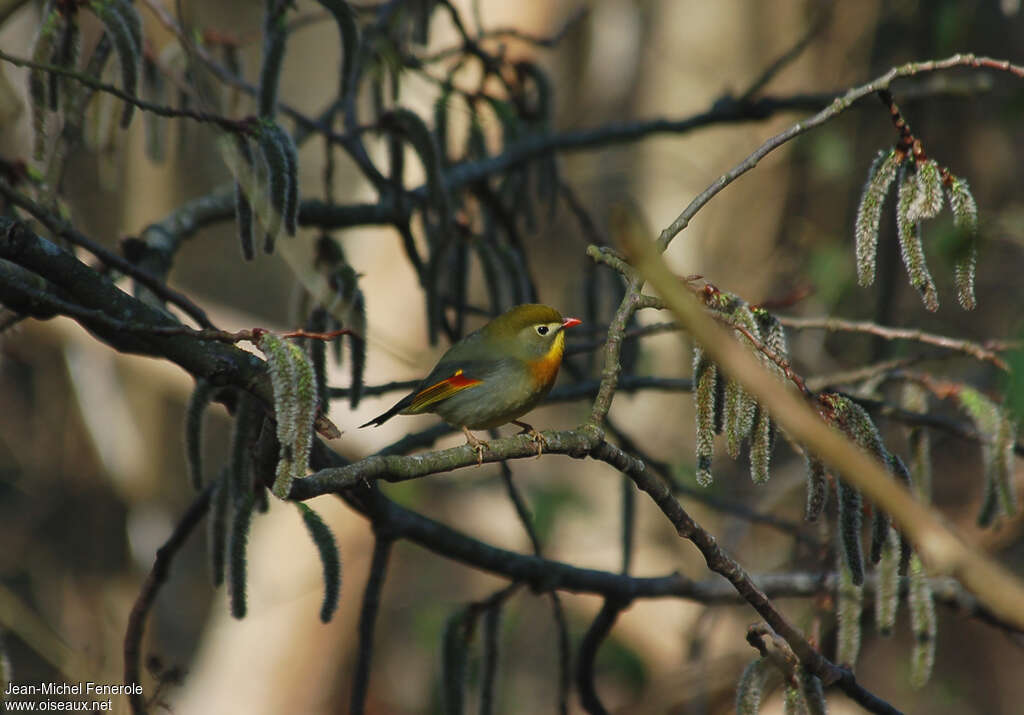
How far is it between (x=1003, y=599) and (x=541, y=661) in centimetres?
756

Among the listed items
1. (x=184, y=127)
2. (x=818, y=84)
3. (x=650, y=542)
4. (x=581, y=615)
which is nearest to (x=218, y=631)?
(x=581, y=615)

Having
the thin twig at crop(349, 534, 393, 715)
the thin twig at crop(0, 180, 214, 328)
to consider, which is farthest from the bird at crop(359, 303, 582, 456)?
the thin twig at crop(0, 180, 214, 328)

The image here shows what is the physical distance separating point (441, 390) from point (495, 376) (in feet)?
0.63

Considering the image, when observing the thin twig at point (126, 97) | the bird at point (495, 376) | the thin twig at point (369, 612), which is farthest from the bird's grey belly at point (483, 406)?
the thin twig at point (126, 97)

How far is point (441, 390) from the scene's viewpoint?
3.32 m

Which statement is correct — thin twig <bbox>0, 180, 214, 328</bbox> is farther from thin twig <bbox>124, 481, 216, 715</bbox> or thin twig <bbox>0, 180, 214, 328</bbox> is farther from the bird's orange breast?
the bird's orange breast

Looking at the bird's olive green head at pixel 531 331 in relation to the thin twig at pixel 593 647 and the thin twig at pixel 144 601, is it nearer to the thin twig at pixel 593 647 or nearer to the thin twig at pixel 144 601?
the thin twig at pixel 593 647

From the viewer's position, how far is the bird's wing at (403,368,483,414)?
130 inches

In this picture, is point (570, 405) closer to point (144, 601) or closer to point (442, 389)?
point (442, 389)

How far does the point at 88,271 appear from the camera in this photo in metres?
1.91

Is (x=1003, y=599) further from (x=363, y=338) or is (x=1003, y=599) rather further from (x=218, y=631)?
(x=218, y=631)

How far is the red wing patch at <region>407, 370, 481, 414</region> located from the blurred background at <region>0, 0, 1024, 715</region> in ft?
8.30

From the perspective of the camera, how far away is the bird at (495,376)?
329cm

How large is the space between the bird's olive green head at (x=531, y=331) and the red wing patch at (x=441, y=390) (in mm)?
209
